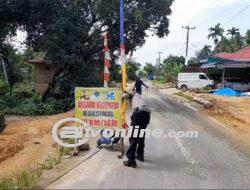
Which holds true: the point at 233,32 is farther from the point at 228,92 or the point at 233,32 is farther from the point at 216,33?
the point at 228,92

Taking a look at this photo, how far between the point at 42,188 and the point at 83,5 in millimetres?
18170

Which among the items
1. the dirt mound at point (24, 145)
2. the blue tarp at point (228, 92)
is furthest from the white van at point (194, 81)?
the dirt mound at point (24, 145)

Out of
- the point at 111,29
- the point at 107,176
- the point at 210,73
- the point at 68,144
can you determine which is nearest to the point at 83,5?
the point at 111,29

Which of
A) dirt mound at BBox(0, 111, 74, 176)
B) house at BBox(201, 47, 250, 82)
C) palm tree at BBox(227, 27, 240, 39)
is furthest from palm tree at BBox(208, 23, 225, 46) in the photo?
dirt mound at BBox(0, 111, 74, 176)

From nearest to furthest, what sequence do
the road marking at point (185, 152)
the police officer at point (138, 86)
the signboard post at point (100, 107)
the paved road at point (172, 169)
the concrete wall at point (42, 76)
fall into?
the paved road at point (172, 169) < the police officer at point (138, 86) < the road marking at point (185, 152) < the signboard post at point (100, 107) < the concrete wall at point (42, 76)

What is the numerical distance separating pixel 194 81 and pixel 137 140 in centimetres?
3225

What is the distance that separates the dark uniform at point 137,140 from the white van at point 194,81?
30.9 meters

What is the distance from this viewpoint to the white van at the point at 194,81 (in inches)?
1539

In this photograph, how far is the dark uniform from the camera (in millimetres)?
8305

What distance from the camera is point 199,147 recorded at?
10586mm

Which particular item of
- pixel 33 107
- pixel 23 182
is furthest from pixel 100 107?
pixel 33 107

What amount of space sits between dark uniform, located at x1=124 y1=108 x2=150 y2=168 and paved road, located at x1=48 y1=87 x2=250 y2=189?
209 mm

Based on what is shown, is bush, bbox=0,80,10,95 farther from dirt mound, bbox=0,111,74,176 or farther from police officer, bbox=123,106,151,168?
police officer, bbox=123,106,151,168

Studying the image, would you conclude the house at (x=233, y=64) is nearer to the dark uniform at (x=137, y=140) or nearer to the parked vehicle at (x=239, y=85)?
the parked vehicle at (x=239, y=85)
